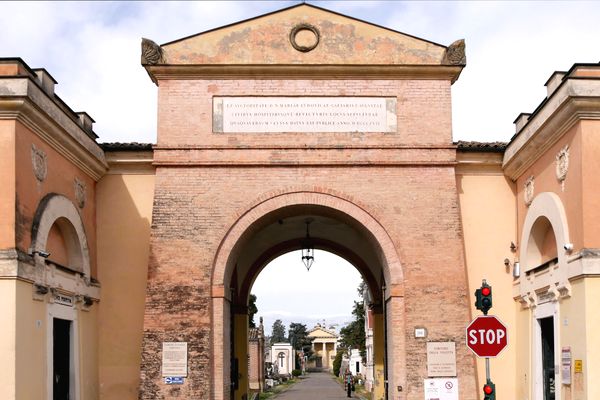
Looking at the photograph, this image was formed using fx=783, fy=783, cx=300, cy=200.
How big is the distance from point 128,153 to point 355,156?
14.9ft

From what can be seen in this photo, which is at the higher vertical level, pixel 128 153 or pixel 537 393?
pixel 128 153

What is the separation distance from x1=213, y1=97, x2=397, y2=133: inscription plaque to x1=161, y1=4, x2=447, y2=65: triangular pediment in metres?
0.76

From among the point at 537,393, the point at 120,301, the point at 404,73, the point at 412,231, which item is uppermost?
the point at 404,73

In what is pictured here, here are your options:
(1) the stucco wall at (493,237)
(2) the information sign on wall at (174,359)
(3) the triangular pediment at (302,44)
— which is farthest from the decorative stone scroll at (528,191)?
(2) the information sign on wall at (174,359)

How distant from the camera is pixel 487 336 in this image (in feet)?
33.3

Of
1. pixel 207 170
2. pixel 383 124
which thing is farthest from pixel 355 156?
pixel 207 170

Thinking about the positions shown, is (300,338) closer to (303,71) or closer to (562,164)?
(303,71)

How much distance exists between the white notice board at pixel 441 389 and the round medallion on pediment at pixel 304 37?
6764 mm

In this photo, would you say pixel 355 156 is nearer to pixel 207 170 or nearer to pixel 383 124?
pixel 383 124

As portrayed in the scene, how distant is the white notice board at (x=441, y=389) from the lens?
14250mm

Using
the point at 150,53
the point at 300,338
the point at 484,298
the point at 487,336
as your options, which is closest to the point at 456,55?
the point at 150,53

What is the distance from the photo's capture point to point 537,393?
13781 millimetres

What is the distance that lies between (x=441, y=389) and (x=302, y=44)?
7.08 meters

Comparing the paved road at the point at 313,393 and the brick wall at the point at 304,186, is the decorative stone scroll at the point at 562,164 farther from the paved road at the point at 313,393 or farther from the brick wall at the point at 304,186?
the paved road at the point at 313,393
